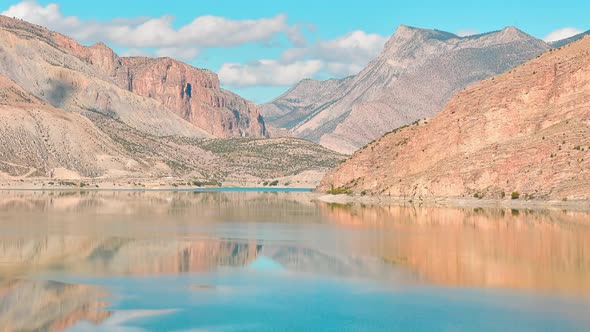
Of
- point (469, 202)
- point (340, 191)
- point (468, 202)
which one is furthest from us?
point (340, 191)

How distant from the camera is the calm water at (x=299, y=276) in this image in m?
34.5

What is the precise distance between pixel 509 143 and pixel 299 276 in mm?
79147

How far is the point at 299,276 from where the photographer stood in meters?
47.1

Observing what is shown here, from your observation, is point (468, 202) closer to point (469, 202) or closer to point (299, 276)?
point (469, 202)

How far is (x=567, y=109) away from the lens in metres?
119

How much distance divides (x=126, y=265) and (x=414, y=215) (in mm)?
49057

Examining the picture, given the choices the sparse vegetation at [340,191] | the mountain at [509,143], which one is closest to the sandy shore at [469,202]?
the mountain at [509,143]

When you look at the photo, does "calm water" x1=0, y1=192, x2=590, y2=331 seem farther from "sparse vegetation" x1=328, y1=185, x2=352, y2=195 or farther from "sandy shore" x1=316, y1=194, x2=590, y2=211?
"sparse vegetation" x1=328, y1=185, x2=352, y2=195

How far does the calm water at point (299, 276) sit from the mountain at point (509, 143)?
960 inches

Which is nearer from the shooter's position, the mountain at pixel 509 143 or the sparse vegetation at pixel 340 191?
the mountain at pixel 509 143

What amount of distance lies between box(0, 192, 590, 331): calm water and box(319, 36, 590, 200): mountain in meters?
24.4

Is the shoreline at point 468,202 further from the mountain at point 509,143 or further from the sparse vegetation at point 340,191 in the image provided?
the sparse vegetation at point 340,191

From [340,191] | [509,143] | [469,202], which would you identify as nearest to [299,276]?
[469,202]

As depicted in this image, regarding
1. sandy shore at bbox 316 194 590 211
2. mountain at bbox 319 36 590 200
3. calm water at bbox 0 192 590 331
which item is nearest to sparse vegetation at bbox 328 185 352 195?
mountain at bbox 319 36 590 200
